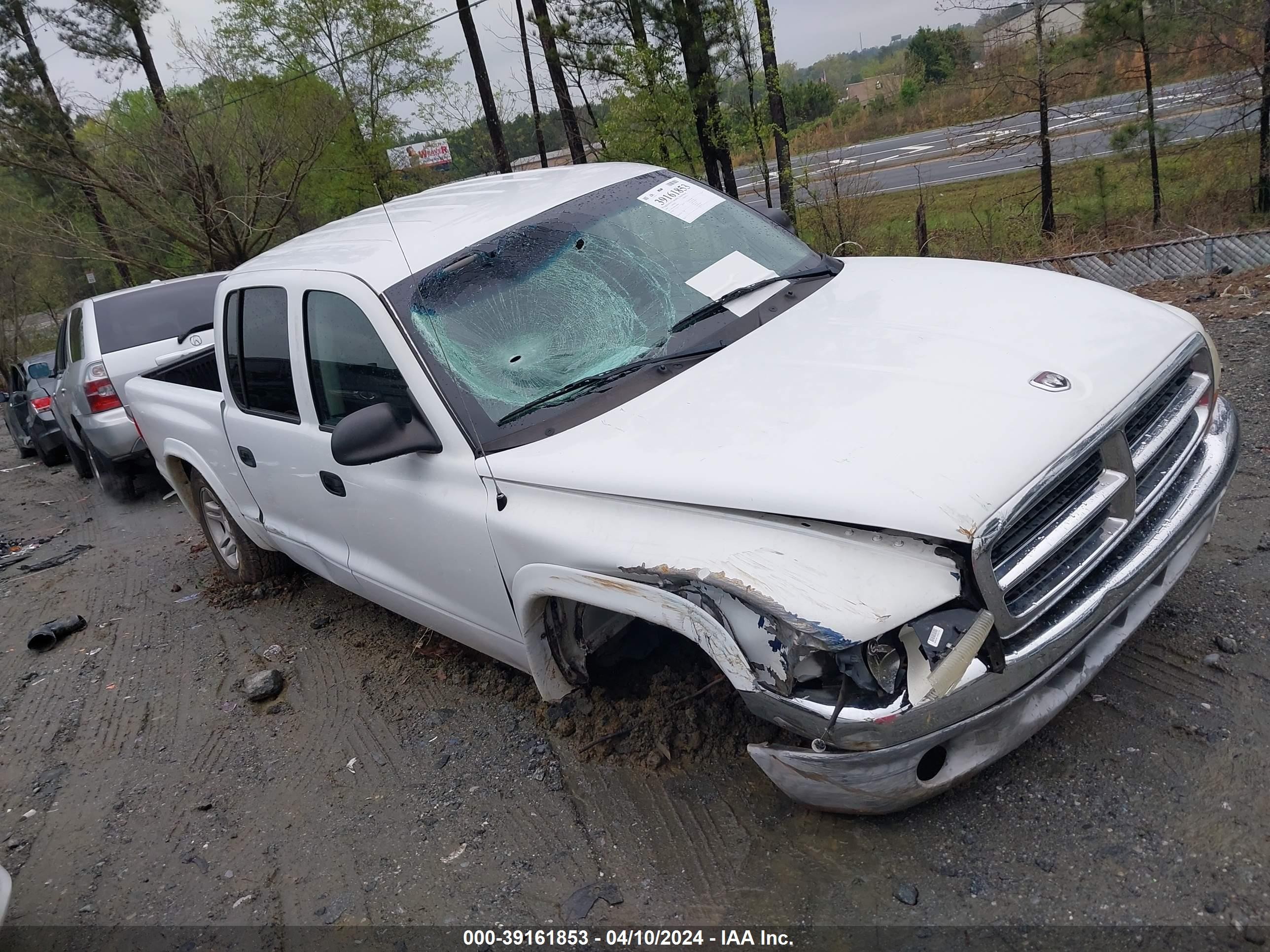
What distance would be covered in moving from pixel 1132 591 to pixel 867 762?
0.92 metres

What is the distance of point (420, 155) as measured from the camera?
27328 mm

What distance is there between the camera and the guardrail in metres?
7.89

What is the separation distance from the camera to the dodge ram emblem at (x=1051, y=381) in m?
2.35

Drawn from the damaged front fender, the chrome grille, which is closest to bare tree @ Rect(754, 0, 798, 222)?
A: the chrome grille

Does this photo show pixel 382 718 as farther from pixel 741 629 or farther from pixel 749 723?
pixel 741 629

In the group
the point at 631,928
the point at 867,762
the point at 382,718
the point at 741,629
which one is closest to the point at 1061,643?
the point at 867,762

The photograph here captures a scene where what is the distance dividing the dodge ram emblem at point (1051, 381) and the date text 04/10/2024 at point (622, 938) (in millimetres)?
1585

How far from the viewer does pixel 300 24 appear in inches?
995

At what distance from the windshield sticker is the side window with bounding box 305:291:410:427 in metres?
1.13

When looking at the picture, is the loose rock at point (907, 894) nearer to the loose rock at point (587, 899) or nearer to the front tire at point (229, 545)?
the loose rock at point (587, 899)

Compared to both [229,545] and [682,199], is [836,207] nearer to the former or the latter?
[682,199]

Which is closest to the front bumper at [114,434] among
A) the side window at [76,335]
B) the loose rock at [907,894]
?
the side window at [76,335]

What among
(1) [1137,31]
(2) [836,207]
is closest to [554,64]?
(2) [836,207]

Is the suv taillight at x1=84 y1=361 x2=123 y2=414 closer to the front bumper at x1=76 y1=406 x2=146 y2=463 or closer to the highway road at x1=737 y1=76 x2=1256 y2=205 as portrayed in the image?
the front bumper at x1=76 y1=406 x2=146 y2=463
